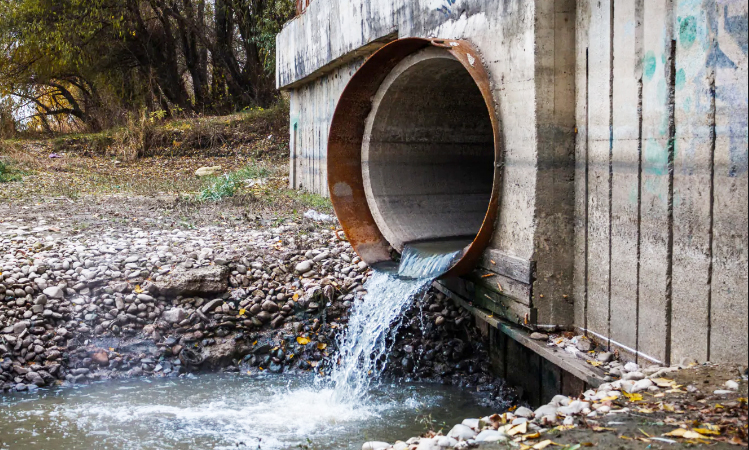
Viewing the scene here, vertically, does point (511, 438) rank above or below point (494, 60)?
below

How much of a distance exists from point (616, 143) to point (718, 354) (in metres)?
1.21

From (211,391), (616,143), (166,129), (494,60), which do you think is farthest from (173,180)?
(616,143)

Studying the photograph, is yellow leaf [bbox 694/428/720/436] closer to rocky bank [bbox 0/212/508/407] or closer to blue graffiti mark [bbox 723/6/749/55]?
blue graffiti mark [bbox 723/6/749/55]

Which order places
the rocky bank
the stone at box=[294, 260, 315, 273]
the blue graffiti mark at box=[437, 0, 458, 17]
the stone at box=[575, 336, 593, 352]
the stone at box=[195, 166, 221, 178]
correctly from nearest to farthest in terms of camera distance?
the stone at box=[575, 336, 593, 352]
the blue graffiti mark at box=[437, 0, 458, 17]
the rocky bank
the stone at box=[294, 260, 315, 273]
the stone at box=[195, 166, 221, 178]

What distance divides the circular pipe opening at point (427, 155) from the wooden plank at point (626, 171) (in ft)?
6.13

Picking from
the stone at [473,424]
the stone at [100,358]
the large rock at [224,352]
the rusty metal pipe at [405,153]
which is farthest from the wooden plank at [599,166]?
the stone at [100,358]

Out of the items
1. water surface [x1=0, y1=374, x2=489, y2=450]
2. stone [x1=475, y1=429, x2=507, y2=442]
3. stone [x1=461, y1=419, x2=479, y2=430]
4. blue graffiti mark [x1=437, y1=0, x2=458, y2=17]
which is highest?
blue graffiti mark [x1=437, y1=0, x2=458, y2=17]

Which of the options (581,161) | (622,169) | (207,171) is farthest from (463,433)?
(207,171)

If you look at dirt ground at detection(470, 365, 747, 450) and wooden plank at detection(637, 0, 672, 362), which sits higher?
wooden plank at detection(637, 0, 672, 362)

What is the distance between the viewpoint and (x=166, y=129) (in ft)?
52.3

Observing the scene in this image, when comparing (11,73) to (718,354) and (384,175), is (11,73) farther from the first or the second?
(718,354)

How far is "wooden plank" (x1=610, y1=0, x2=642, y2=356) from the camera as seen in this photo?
3439 millimetres

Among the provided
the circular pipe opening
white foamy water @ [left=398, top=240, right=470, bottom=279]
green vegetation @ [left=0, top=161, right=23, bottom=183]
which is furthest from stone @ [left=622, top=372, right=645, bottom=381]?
green vegetation @ [left=0, top=161, right=23, bottom=183]

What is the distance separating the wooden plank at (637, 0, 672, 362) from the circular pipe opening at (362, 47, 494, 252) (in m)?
2.10
